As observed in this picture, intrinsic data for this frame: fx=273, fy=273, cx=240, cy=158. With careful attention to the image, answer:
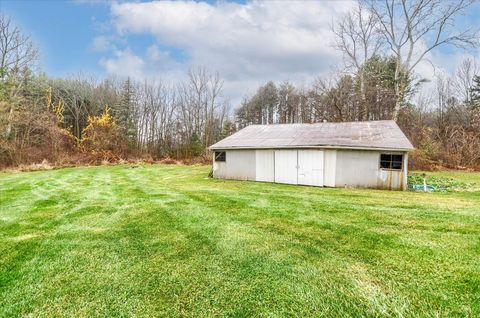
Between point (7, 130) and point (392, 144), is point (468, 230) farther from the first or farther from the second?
point (7, 130)

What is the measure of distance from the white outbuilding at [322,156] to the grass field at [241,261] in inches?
147

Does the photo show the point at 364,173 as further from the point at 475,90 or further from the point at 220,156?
the point at 475,90

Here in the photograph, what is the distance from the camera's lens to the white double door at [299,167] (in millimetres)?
11000

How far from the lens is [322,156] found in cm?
1095

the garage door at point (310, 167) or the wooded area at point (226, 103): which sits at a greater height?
the wooded area at point (226, 103)

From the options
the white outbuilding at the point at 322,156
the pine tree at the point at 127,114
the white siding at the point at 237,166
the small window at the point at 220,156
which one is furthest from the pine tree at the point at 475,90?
the pine tree at the point at 127,114

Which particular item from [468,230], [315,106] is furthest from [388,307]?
[315,106]

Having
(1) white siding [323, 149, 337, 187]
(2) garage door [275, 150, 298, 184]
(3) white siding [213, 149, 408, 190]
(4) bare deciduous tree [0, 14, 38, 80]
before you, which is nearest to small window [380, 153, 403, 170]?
(3) white siding [213, 149, 408, 190]

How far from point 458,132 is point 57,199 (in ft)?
77.1

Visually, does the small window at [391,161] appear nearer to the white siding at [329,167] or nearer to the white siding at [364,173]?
the white siding at [364,173]

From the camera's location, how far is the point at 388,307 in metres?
2.56

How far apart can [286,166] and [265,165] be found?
977mm

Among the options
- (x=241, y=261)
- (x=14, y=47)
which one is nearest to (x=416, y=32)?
(x=241, y=261)

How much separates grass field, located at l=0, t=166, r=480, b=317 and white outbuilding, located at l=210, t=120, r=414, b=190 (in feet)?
12.2
